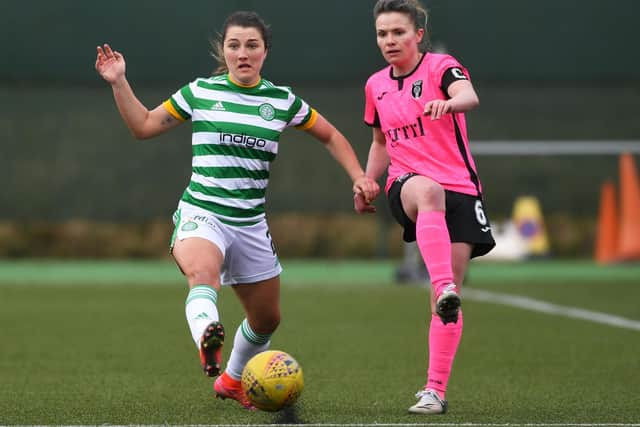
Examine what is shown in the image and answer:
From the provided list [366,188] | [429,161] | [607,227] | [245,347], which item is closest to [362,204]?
[366,188]

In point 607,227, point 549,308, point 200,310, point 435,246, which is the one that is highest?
point 435,246

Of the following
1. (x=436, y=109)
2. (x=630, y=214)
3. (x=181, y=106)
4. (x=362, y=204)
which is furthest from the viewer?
(x=630, y=214)

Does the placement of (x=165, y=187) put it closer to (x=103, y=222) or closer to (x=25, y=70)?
(x=103, y=222)

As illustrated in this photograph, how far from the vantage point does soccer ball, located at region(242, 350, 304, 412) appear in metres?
5.48

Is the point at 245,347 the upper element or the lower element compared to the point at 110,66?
lower

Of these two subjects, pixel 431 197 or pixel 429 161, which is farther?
pixel 429 161

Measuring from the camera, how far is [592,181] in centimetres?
1859

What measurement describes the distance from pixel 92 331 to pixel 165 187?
26.6ft

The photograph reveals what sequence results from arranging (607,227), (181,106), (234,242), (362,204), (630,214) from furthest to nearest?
(607,227) < (630,214) < (362,204) < (181,106) < (234,242)

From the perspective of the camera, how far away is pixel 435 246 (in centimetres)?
600

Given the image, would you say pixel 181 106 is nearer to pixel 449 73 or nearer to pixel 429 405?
pixel 449 73

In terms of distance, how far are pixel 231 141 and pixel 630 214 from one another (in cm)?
1237

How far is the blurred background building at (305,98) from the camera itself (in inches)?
685

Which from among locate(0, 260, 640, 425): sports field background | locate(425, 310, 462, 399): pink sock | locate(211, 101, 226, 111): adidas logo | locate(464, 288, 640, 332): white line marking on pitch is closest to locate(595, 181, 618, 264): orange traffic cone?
locate(0, 260, 640, 425): sports field background
